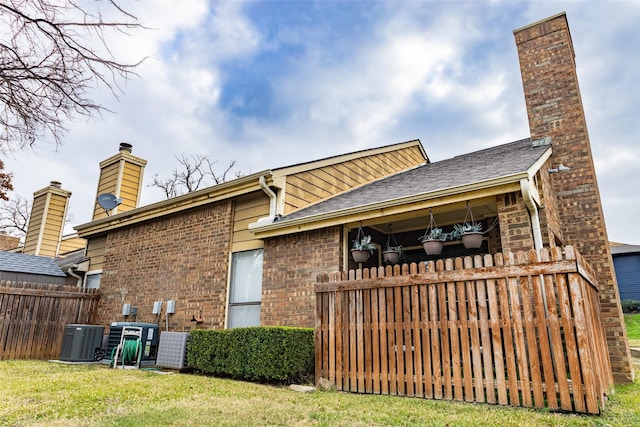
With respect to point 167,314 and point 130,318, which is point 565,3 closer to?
point 167,314

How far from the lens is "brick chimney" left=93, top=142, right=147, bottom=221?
1352 centimetres

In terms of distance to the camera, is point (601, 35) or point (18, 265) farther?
point (18, 265)

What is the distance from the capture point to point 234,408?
3994mm

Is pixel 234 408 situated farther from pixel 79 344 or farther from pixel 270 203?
pixel 79 344

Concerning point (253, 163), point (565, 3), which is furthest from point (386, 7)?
point (253, 163)

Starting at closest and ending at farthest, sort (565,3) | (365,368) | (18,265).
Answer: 1. (365,368)
2. (565,3)
3. (18,265)

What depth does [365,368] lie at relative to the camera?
16.5 ft

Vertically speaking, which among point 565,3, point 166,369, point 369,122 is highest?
point 369,122

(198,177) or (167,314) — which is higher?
(198,177)

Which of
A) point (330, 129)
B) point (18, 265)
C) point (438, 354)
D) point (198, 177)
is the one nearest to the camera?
point (438, 354)

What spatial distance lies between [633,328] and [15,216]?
114ft

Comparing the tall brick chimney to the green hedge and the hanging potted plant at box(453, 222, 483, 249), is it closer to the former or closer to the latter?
the hanging potted plant at box(453, 222, 483, 249)

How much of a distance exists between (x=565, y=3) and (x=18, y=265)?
1582 cm

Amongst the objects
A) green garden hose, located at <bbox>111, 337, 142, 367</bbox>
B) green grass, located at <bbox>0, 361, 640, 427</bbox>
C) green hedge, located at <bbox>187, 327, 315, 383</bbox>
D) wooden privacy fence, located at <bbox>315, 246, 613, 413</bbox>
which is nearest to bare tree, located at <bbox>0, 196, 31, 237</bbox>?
green garden hose, located at <bbox>111, 337, 142, 367</bbox>
